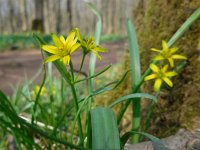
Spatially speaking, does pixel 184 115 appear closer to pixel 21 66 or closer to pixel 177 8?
pixel 177 8

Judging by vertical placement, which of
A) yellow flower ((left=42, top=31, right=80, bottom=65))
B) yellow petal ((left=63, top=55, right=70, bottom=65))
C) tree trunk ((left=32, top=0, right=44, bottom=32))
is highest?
tree trunk ((left=32, top=0, right=44, bottom=32))

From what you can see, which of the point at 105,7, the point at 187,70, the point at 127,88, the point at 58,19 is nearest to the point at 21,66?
the point at 127,88

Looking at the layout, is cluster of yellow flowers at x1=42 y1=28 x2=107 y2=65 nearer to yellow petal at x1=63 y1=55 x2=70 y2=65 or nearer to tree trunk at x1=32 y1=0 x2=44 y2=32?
yellow petal at x1=63 y1=55 x2=70 y2=65

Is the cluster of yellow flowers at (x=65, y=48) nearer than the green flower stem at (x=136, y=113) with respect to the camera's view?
Yes

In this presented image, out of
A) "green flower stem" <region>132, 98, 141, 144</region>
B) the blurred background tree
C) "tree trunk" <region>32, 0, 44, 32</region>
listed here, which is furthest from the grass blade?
the blurred background tree

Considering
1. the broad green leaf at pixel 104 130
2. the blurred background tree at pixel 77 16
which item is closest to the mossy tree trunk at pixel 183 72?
the broad green leaf at pixel 104 130

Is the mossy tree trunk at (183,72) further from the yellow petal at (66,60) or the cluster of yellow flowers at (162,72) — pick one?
the yellow petal at (66,60)

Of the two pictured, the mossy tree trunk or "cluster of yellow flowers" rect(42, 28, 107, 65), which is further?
the mossy tree trunk
